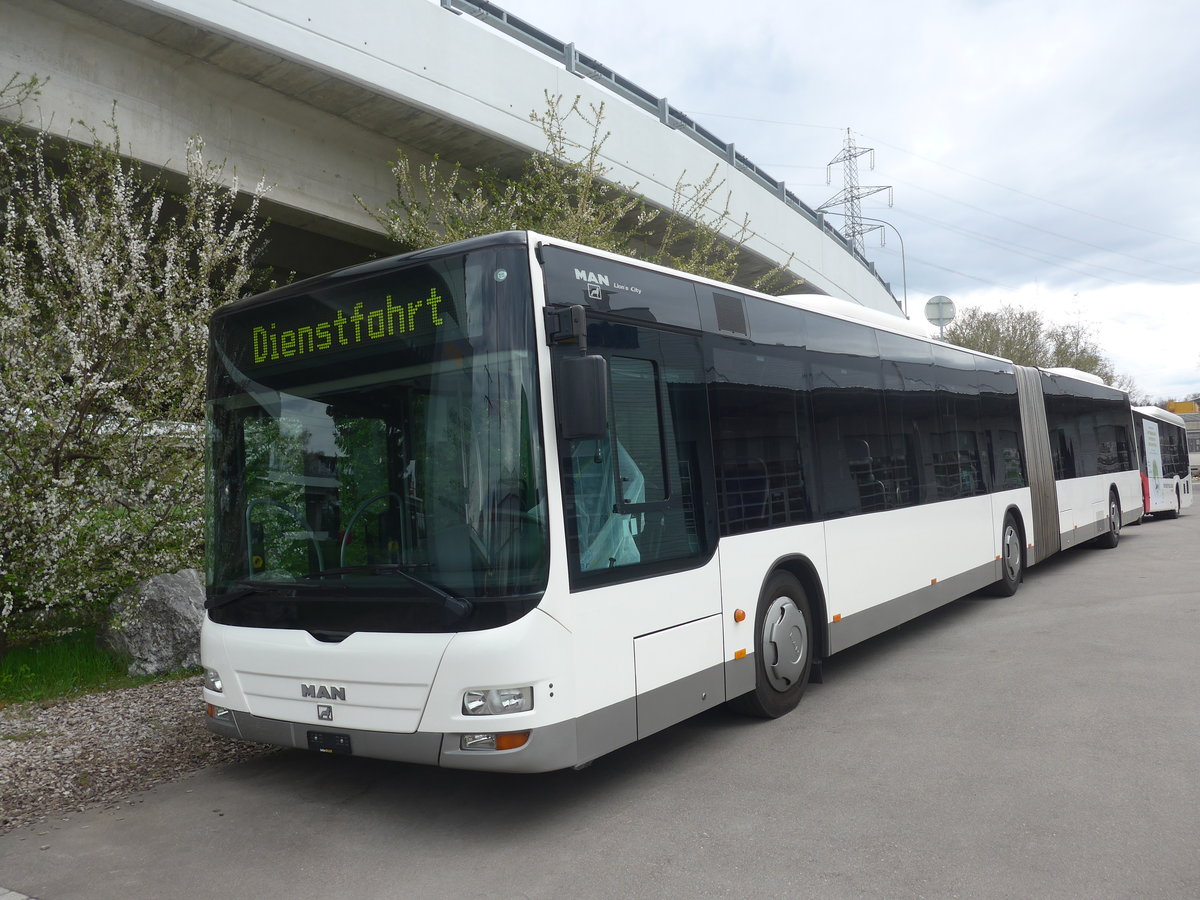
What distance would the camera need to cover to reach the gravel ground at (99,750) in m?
5.54

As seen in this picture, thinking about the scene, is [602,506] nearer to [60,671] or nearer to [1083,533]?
[60,671]

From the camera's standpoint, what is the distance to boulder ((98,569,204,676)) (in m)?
8.41

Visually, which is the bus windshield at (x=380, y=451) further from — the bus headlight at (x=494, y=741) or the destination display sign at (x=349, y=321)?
the bus headlight at (x=494, y=741)

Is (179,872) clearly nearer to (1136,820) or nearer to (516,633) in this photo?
(516,633)

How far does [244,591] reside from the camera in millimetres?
5152

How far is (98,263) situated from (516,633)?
566 cm

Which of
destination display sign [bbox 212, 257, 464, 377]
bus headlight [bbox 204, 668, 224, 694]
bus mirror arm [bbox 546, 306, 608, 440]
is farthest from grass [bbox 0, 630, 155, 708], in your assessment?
bus mirror arm [bbox 546, 306, 608, 440]

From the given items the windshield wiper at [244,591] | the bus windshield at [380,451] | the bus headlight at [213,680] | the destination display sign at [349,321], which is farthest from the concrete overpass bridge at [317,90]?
the bus headlight at [213,680]

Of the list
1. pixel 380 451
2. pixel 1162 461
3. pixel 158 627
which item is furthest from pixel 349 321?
pixel 1162 461

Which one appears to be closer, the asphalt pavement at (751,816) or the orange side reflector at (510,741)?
the asphalt pavement at (751,816)

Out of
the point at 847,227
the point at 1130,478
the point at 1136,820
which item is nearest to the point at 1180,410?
the point at 847,227

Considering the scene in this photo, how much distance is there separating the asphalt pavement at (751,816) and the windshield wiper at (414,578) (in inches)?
45.1

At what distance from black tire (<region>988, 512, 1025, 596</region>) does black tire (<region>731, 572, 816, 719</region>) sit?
5545 millimetres

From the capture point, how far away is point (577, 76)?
1368 centimetres
